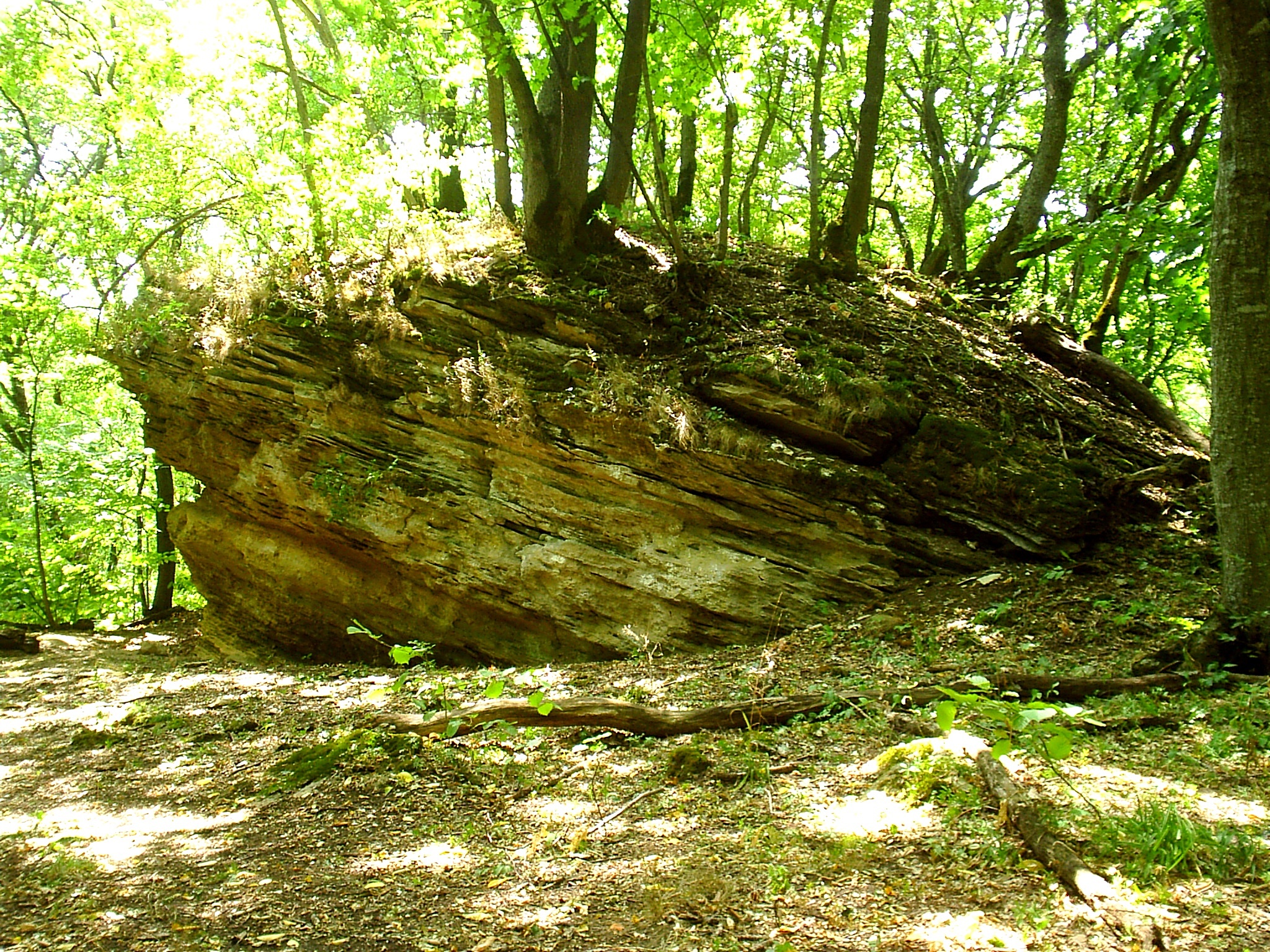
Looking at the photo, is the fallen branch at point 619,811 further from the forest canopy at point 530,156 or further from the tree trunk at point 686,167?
the tree trunk at point 686,167

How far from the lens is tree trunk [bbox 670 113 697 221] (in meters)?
13.8

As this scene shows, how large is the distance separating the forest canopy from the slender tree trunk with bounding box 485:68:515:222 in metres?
0.04

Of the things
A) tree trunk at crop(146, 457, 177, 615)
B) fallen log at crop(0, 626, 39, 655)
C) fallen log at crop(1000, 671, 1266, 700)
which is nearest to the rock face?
fallen log at crop(1000, 671, 1266, 700)

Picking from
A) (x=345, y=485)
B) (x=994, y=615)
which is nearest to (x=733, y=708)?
(x=994, y=615)

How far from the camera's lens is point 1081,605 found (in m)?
6.45

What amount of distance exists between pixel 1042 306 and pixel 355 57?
11434 millimetres

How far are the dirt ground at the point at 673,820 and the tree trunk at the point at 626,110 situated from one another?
6718mm

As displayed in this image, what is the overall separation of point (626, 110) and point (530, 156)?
1499mm

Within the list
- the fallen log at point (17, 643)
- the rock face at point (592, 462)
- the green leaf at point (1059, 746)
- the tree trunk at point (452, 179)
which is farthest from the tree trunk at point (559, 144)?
the fallen log at point (17, 643)

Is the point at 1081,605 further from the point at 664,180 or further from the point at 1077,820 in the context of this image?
the point at 664,180

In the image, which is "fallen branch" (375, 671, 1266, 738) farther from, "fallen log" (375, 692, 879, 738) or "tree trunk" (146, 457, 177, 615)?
"tree trunk" (146, 457, 177, 615)

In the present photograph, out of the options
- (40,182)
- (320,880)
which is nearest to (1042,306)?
(320,880)

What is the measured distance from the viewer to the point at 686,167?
13930mm

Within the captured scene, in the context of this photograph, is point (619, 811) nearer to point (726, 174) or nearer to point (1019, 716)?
point (1019, 716)
